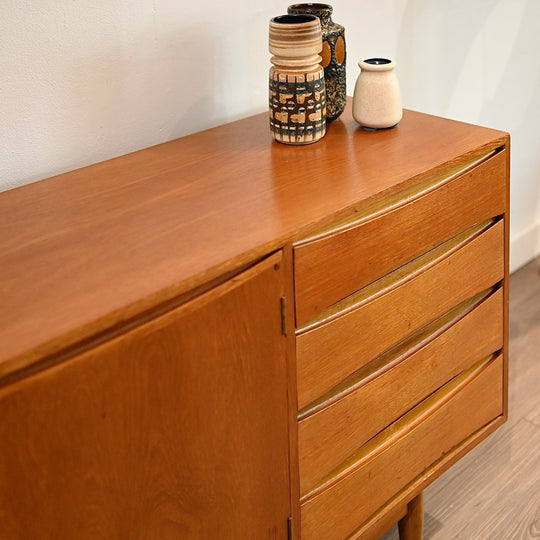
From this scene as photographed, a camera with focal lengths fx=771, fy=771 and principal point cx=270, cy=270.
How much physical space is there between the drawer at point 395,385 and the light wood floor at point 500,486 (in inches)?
17.7

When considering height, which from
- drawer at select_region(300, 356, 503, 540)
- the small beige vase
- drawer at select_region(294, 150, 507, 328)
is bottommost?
drawer at select_region(300, 356, 503, 540)

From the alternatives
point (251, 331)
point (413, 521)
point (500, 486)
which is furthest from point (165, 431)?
point (500, 486)

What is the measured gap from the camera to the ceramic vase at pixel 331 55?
1391mm

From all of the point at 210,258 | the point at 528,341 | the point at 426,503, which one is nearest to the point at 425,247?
the point at 210,258

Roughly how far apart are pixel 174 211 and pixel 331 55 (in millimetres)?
466

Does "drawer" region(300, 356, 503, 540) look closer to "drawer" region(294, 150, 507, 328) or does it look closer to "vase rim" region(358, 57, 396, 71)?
"drawer" region(294, 150, 507, 328)

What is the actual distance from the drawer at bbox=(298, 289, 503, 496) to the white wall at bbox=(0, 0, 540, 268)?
621 mm

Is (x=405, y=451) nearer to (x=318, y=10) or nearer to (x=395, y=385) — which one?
(x=395, y=385)

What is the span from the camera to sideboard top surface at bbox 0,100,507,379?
918mm

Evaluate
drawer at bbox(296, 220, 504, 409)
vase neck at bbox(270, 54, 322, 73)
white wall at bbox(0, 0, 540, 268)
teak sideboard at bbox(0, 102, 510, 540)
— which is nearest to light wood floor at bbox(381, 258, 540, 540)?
teak sideboard at bbox(0, 102, 510, 540)

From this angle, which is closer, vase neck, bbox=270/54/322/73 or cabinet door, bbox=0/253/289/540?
cabinet door, bbox=0/253/289/540

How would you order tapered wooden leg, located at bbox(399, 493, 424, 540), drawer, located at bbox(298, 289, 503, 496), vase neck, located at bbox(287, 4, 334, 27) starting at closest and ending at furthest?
drawer, located at bbox(298, 289, 503, 496)
vase neck, located at bbox(287, 4, 334, 27)
tapered wooden leg, located at bbox(399, 493, 424, 540)

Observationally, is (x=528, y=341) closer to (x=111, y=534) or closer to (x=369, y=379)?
(x=369, y=379)

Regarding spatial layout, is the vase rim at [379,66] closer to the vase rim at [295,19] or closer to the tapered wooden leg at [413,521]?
the vase rim at [295,19]
